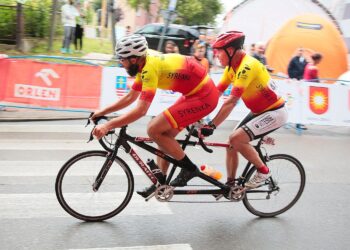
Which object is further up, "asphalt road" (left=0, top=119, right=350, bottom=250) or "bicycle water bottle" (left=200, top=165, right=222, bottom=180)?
"bicycle water bottle" (left=200, top=165, right=222, bottom=180)

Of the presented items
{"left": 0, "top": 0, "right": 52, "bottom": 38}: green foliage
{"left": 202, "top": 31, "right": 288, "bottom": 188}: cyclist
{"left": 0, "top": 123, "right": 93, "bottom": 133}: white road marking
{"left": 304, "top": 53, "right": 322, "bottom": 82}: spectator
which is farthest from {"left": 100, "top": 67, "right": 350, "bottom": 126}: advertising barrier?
{"left": 0, "top": 0, "right": 52, "bottom": 38}: green foliage

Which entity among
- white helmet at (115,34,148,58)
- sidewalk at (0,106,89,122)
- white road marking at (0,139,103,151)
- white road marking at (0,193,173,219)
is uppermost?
white helmet at (115,34,148,58)

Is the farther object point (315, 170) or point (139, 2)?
point (139, 2)

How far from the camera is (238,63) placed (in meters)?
4.73

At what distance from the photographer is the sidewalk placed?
9.97 meters

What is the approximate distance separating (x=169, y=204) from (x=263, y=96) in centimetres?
165

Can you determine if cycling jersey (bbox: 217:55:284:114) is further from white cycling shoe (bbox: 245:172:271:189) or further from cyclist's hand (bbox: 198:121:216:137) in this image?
white cycling shoe (bbox: 245:172:271:189)

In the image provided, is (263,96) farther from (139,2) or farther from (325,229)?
(139,2)

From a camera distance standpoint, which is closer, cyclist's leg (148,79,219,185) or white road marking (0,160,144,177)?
cyclist's leg (148,79,219,185)

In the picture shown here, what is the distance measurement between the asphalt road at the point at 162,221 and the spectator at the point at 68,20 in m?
9.83

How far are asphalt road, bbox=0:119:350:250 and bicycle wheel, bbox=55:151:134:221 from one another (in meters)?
0.12

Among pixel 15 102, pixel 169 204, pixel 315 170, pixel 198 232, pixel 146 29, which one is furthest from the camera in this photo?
pixel 146 29

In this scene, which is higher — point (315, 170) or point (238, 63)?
point (238, 63)

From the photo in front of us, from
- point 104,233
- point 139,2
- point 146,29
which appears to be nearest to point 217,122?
point 104,233
